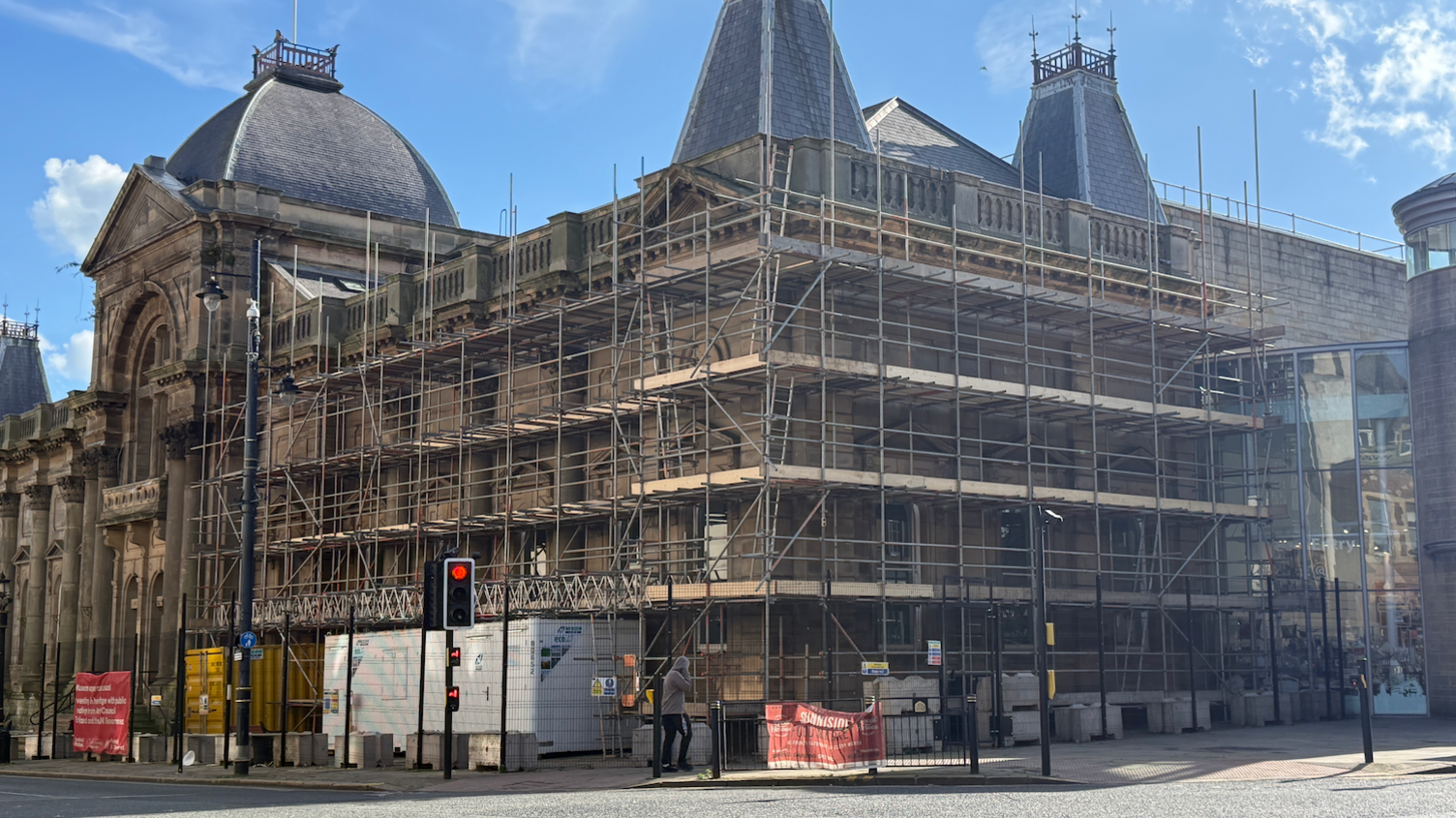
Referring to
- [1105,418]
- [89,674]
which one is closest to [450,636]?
[1105,418]

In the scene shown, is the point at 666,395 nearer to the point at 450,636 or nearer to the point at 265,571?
the point at 450,636

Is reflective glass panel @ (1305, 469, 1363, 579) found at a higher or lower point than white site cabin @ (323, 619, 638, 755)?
higher

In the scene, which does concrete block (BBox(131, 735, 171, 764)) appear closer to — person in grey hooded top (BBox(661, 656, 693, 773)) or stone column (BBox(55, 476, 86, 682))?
person in grey hooded top (BBox(661, 656, 693, 773))

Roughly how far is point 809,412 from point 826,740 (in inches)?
302

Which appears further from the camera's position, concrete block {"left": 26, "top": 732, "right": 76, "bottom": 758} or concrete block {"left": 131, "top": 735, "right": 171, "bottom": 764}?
concrete block {"left": 26, "top": 732, "right": 76, "bottom": 758}

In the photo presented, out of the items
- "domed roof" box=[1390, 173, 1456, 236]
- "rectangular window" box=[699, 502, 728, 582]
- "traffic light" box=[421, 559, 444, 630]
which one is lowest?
"traffic light" box=[421, 559, 444, 630]

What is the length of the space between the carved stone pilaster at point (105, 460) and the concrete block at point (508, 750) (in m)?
29.3

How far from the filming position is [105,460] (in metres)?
52.0

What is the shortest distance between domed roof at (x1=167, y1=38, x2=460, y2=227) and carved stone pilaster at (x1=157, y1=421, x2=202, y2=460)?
7846 mm

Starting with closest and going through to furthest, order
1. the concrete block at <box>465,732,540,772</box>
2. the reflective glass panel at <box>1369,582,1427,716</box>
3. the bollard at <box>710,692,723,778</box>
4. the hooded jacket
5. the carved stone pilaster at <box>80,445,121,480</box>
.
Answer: the bollard at <box>710,692,723,778</box>
the hooded jacket
the concrete block at <box>465,732,540,772</box>
the reflective glass panel at <box>1369,582,1427,716</box>
the carved stone pilaster at <box>80,445,121,480</box>

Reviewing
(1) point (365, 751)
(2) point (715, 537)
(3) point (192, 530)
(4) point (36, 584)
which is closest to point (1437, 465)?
(2) point (715, 537)

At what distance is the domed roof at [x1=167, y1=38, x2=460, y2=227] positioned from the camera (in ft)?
164

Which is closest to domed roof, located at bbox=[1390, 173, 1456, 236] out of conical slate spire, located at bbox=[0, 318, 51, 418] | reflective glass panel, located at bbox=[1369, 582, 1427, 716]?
reflective glass panel, located at bbox=[1369, 582, 1427, 716]

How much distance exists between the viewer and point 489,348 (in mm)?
36219
